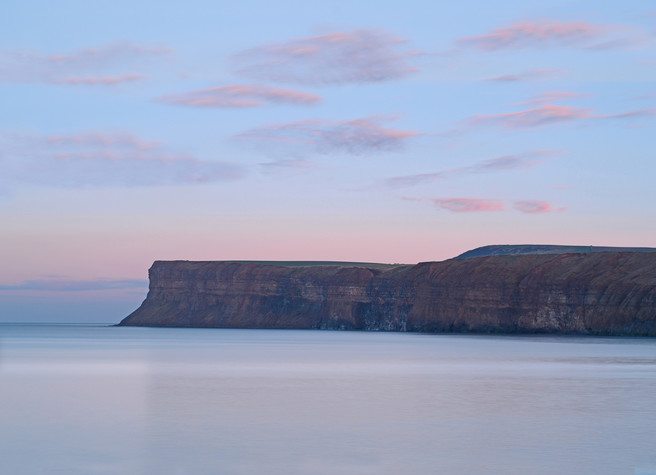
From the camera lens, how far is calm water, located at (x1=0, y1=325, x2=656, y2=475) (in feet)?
74.8

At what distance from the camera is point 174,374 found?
53250 mm

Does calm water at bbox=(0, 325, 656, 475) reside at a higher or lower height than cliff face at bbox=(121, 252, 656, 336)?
lower

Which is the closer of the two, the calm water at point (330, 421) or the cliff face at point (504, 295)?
the calm water at point (330, 421)

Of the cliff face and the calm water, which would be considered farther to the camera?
the cliff face

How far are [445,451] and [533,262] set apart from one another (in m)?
133

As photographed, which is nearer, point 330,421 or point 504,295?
point 330,421

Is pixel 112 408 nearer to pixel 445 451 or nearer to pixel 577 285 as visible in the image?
pixel 445 451

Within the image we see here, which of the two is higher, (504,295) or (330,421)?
(504,295)

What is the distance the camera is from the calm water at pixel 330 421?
22812mm

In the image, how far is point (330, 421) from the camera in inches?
1216

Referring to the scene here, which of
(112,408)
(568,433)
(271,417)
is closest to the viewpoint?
(568,433)

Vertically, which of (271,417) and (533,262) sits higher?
(533,262)

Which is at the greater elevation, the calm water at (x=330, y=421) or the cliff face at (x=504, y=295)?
the cliff face at (x=504, y=295)

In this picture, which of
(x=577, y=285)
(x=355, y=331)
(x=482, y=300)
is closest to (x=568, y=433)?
(x=577, y=285)
